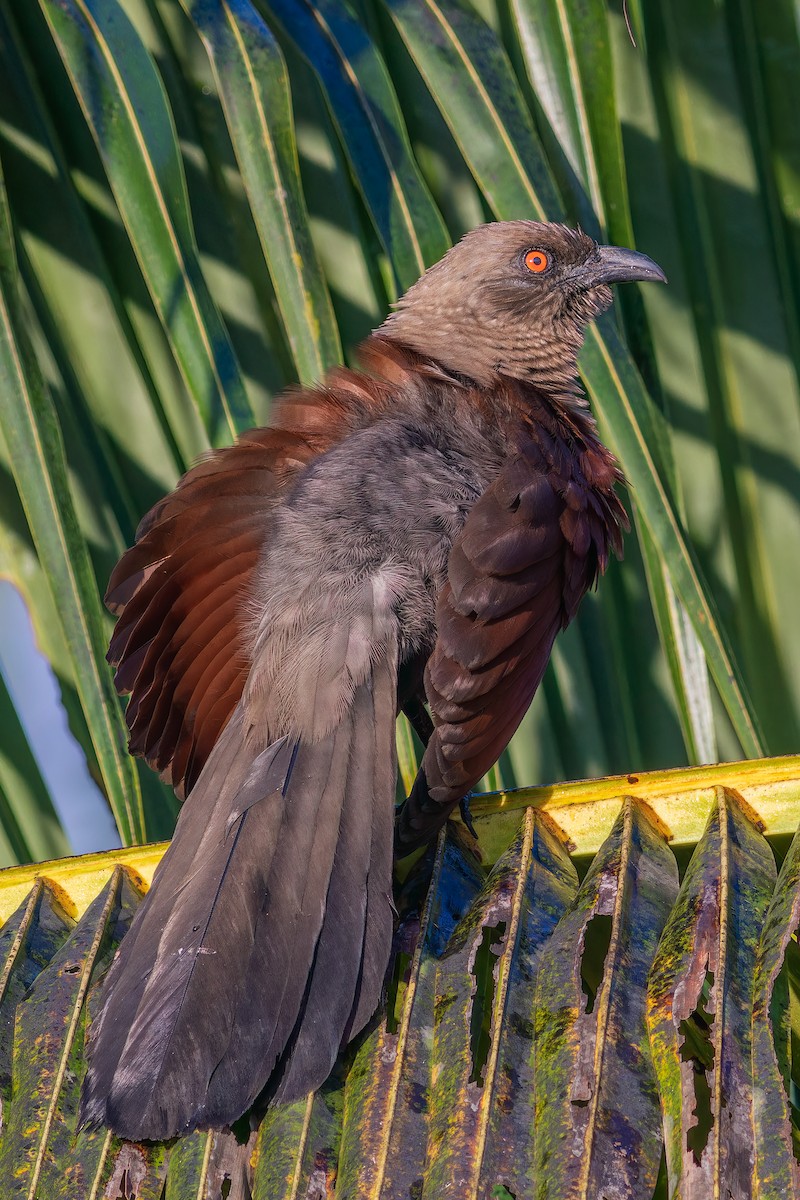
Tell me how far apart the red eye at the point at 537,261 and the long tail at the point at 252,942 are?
1616 mm

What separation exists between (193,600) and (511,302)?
1.35 m

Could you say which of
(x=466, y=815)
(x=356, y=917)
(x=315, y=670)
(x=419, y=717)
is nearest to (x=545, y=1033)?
(x=356, y=917)

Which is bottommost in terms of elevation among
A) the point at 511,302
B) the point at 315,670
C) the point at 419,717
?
the point at 315,670

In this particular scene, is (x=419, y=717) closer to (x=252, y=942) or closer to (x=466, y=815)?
(x=466, y=815)

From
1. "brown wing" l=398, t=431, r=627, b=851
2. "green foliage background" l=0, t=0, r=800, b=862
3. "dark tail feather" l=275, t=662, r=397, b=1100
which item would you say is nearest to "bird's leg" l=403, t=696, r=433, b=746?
"green foliage background" l=0, t=0, r=800, b=862

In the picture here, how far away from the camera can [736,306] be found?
2.93 m

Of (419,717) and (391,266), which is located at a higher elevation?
(391,266)

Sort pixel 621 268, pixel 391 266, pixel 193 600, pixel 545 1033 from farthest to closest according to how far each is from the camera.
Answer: pixel 621 268, pixel 391 266, pixel 193 600, pixel 545 1033

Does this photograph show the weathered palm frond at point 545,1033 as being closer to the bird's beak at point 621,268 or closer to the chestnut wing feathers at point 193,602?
Answer: the chestnut wing feathers at point 193,602

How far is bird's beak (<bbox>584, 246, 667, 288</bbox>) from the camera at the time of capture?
280cm

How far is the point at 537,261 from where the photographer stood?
3.25 m

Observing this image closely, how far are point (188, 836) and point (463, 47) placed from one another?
142 centimetres

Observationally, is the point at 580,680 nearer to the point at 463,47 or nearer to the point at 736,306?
the point at 736,306

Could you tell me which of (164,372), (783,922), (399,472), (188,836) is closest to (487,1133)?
(783,922)
